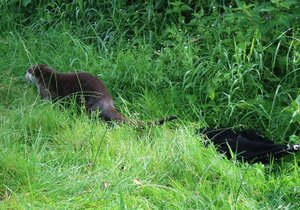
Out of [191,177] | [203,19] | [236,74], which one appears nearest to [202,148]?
[191,177]

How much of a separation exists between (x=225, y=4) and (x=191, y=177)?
2683 millimetres

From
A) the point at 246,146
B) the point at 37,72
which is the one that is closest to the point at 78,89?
the point at 37,72

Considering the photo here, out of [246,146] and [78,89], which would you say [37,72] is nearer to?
[78,89]

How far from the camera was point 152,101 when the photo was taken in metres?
5.09

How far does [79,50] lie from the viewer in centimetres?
595

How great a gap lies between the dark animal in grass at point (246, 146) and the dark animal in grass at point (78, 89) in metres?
0.38

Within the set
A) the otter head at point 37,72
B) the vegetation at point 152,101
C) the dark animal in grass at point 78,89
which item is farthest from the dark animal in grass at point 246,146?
the otter head at point 37,72

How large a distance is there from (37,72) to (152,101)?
107 cm

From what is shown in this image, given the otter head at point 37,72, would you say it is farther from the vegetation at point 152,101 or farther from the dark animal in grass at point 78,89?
the vegetation at point 152,101

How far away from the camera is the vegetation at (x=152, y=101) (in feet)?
12.1

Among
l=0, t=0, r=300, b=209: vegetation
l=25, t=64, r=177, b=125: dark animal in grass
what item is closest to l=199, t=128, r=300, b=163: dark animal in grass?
l=0, t=0, r=300, b=209: vegetation

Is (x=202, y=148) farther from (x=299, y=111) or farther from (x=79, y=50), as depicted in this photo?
(x=79, y=50)

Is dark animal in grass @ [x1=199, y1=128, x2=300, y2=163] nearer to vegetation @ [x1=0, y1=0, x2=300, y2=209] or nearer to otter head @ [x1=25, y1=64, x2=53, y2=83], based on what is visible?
vegetation @ [x1=0, y1=0, x2=300, y2=209]

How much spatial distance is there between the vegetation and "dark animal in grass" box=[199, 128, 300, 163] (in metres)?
0.09
